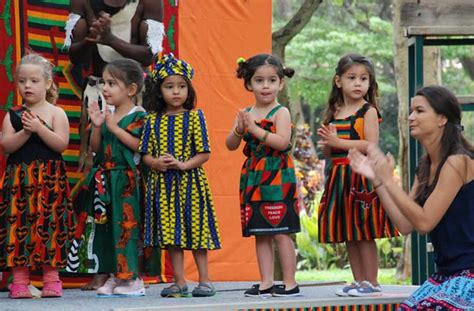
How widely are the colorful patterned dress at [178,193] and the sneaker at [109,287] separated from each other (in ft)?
1.04

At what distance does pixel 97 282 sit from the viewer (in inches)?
259

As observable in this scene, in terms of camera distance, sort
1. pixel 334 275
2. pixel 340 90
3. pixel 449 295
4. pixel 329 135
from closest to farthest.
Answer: pixel 449 295 → pixel 329 135 → pixel 340 90 → pixel 334 275

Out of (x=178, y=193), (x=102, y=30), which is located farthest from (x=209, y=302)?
(x=102, y=30)

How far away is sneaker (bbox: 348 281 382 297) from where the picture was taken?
19.2 ft

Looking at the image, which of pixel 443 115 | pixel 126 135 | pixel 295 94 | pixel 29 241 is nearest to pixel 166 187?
pixel 126 135

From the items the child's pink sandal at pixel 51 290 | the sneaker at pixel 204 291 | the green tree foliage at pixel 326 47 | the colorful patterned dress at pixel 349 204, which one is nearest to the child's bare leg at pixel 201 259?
the sneaker at pixel 204 291

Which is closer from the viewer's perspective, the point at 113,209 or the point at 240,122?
the point at 240,122

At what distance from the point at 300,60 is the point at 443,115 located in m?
17.6

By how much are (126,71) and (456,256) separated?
7.18 feet

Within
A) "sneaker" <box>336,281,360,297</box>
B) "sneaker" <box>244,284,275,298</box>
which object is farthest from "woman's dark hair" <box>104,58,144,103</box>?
"sneaker" <box>336,281,360,297</box>

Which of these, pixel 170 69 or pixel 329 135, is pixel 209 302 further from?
pixel 170 69

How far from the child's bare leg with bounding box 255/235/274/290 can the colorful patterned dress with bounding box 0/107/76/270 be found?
1.09m

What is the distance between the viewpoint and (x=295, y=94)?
74.2 feet

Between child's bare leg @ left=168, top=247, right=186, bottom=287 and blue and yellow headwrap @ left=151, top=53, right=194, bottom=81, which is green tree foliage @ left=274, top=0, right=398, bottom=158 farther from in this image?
child's bare leg @ left=168, top=247, right=186, bottom=287
